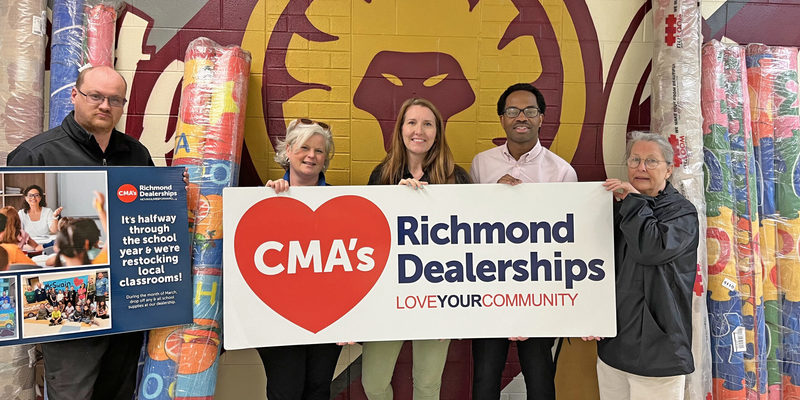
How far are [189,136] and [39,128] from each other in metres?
0.90

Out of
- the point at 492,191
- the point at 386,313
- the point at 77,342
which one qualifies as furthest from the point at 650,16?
the point at 77,342

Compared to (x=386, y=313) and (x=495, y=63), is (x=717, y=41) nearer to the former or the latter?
(x=495, y=63)

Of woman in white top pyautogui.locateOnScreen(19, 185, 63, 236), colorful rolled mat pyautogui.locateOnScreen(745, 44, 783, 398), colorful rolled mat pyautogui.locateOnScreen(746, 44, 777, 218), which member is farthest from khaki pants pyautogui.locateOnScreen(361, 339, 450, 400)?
colorful rolled mat pyautogui.locateOnScreen(746, 44, 777, 218)

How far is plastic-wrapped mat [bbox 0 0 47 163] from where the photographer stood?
93.0 inches

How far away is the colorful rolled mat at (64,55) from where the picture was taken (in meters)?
2.41

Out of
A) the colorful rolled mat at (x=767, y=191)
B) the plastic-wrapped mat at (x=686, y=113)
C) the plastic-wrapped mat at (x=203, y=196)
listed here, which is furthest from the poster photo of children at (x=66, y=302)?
the colorful rolled mat at (x=767, y=191)

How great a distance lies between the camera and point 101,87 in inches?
76.1

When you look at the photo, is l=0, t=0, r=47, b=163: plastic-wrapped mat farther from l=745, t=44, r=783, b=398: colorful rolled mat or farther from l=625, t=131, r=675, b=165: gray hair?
l=745, t=44, r=783, b=398: colorful rolled mat

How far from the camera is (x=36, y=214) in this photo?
186 centimetres

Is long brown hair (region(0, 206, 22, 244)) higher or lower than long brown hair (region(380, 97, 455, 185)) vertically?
lower

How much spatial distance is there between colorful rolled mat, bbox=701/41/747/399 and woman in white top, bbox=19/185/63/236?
316 cm

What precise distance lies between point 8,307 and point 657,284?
2671 millimetres

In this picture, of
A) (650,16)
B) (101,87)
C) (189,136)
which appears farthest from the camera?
(650,16)

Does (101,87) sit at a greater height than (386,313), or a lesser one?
greater
